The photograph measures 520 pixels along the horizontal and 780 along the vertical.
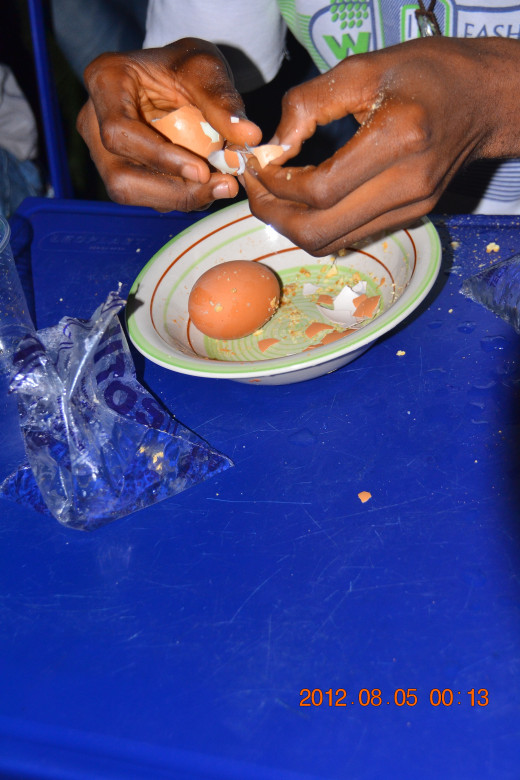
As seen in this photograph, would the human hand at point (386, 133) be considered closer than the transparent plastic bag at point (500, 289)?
Yes

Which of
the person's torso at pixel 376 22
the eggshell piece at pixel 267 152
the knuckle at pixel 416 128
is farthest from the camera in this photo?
the person's torso at pixel 376 22

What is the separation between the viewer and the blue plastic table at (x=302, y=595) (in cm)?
63

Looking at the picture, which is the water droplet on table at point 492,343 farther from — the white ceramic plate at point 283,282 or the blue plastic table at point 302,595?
the white ceramic plate at point 283,282

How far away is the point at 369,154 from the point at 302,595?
483 mm

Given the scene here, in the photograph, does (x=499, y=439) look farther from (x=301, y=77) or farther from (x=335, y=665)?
(x=301, y=77)

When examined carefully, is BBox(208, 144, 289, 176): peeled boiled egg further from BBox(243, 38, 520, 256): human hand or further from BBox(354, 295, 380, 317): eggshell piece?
BBox(354, 295, 380, 317): eggshell piece

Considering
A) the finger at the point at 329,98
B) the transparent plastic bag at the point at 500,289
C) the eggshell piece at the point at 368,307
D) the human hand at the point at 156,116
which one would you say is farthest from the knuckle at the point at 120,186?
the transparent plastic bag at the point at 500,289

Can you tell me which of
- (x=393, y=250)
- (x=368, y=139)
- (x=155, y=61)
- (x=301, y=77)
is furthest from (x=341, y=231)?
(x=301, y=77)

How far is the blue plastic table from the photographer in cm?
63

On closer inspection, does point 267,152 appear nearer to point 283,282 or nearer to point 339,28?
point 283,282

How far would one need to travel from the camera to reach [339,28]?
135 centimetres

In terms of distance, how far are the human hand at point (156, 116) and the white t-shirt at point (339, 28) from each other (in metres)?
0.35

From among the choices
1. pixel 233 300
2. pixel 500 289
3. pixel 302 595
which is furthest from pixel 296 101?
pixel 302 595
